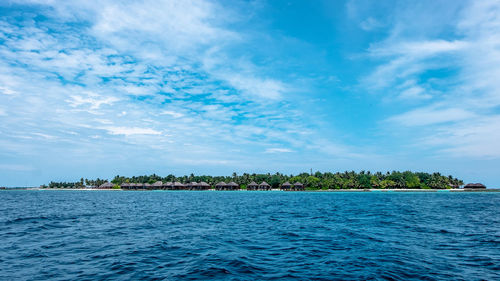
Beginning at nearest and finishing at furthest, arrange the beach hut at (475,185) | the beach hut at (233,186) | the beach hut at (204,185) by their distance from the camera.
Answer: the beach hut at (475,185)
the beach hut at (233,186)
the beach hut at (204,185)

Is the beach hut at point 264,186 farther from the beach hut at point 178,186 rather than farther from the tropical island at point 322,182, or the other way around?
the beach hut at point 178,186

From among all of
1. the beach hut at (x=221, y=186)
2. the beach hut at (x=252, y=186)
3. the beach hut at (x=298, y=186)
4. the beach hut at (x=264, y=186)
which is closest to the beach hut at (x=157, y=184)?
the beach hut at (x=221, y=186)

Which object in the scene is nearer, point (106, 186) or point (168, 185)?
point (168, 185)

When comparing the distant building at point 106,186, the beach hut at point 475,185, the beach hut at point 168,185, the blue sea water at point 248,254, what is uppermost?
the beach hut at point 475,185

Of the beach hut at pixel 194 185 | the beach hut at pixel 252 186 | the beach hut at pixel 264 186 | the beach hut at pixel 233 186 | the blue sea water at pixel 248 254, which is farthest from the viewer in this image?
the beach hut at pixel 194 185

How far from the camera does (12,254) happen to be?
42.9ft

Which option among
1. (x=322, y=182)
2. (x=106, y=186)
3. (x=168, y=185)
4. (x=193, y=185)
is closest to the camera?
(x=322, y=182)

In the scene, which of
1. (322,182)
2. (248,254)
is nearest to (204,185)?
(322,182)


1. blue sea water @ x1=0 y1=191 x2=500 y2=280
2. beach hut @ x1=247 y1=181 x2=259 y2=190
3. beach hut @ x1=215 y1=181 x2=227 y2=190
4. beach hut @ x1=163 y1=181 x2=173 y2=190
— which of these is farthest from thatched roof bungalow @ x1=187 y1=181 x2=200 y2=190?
blue sea water @ x1=0 y1=191 x2=500 y2=280

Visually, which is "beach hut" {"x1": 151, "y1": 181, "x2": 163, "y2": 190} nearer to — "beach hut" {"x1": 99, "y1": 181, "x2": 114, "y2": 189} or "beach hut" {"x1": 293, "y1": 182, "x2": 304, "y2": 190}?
"beach hut" {"x1": 99, "y1": 181, "x2": 114, "y2": 189}

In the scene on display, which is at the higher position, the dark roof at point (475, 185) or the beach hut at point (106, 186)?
the dark roof at point (475, 185)

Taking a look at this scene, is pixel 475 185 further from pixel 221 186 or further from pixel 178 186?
pixel 178 186

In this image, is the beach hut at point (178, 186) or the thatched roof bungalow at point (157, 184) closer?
the beach hut at point (178, 186)

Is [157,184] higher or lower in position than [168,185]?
higher
